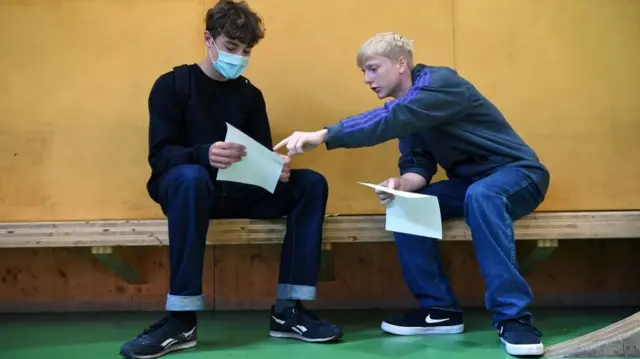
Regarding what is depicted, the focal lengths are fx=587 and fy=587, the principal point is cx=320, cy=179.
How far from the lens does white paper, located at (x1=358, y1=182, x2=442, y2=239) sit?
1.67m

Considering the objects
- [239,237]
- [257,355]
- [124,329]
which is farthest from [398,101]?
[124,329]

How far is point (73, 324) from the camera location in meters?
2.14

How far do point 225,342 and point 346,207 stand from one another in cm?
83

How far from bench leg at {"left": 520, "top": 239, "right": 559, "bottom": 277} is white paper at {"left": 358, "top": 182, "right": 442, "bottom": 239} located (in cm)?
49

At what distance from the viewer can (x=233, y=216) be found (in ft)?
6.40

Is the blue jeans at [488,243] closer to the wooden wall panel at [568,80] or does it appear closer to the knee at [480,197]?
the knee at [480,197]

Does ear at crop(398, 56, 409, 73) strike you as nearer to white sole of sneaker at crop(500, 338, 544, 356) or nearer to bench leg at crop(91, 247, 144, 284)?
white sole of sneaker at crop(500, 338, 544, 356)

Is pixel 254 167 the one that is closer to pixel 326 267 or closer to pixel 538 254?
pixel 326 267

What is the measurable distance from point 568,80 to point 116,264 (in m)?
1.94

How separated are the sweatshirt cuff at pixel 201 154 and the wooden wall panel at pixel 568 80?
46.9 inches

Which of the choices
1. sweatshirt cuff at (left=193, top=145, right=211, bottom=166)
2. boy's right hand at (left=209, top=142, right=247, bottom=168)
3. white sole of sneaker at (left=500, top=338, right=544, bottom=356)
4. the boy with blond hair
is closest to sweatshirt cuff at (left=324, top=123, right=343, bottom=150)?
the boy with blond hair

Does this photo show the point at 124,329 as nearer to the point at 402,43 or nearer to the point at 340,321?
the point at 340,321

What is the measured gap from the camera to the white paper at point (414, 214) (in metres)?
1.67

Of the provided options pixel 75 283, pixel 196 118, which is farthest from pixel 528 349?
pixel 75 283
